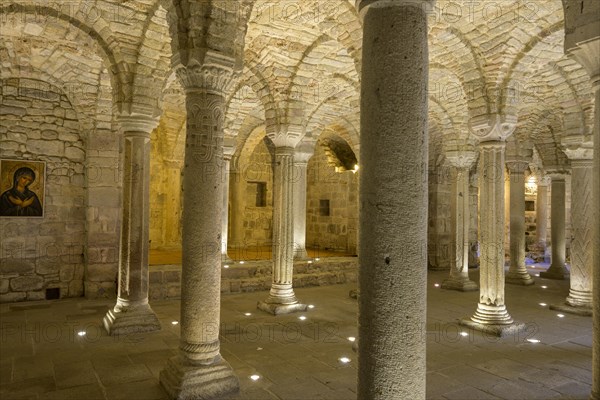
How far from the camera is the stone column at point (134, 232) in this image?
5.96 m

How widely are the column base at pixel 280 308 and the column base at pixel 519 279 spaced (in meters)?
6.26

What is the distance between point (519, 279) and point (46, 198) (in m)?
10.9

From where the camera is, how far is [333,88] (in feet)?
29.2

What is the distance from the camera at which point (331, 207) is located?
15539mm

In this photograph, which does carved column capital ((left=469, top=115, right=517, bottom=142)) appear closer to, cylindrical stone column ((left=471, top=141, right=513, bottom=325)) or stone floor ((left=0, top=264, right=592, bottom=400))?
cylindrical stone column ((left=471, top=141, right=513, bottom=325))

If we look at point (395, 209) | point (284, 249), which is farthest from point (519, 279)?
point (395, 209)

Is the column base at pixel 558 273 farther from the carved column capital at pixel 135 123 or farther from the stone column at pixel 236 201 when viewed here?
the carved column capital at pixel 135 123

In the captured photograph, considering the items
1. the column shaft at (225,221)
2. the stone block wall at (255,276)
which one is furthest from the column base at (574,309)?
the column shaft at (225,221)

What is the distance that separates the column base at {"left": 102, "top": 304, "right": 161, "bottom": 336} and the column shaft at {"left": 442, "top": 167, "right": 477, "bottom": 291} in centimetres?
682

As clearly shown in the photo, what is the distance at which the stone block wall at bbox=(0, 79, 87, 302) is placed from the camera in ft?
25.3

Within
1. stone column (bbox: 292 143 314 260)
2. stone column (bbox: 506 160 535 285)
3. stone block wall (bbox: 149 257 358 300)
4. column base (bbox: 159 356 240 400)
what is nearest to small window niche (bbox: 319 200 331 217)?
stone column (bbox: 292 143 314 260)

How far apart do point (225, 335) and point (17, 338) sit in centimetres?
269

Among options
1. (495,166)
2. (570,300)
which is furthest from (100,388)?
(570,300)

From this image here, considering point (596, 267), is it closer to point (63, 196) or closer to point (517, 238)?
point (63, 196)
